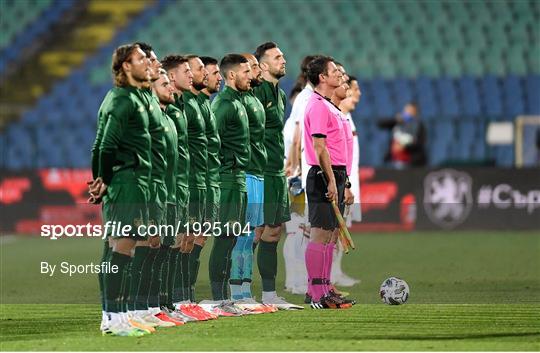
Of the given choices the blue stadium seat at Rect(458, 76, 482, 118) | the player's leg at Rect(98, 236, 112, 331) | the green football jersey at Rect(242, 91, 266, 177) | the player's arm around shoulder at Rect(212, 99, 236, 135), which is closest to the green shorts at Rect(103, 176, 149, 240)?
the player's leg at Rect(98, 236, 112, 331)

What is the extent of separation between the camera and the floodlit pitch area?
7270 mm

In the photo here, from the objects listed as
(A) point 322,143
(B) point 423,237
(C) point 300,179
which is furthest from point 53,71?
(A) point 322,143

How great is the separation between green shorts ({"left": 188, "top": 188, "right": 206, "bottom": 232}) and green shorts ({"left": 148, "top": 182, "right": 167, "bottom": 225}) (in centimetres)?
64

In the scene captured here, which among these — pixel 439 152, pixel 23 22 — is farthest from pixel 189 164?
pixel 23 22

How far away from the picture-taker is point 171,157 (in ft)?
25.8

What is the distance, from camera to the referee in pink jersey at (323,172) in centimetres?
908

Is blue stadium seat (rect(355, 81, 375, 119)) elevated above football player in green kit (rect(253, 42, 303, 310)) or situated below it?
above

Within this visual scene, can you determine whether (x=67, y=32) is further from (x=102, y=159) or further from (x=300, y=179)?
(x=102, y=159)

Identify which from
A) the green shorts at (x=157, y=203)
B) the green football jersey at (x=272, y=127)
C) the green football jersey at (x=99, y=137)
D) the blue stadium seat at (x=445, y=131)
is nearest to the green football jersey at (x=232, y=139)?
the green football jersey at (x=272, y=127)

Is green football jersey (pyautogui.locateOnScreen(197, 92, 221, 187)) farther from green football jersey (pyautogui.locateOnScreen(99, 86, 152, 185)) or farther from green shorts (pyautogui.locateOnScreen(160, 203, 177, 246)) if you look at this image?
green football jersey (pyautogui.locateOnScreen(99, 86, 152, 185))

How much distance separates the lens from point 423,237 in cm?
1700

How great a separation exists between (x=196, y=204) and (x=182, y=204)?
0.83 feet

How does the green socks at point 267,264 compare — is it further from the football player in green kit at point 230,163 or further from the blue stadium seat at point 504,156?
the blue stadium seat at point 504,156

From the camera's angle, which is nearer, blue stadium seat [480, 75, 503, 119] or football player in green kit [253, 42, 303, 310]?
football player in green kit [253, 42, 303, 310]
